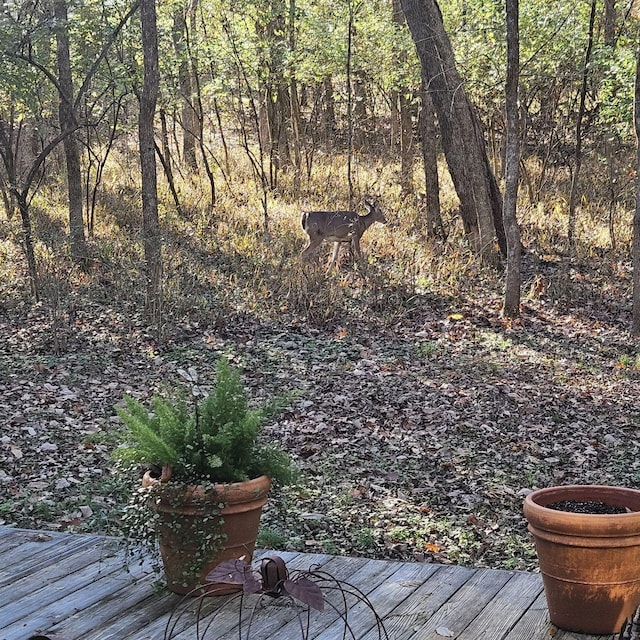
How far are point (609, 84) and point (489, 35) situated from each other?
2.83 m

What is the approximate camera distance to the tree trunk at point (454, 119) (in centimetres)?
1407

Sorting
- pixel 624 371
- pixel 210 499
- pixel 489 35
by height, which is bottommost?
pixel 624 371

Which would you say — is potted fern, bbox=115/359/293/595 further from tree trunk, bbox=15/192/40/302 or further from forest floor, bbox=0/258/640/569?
tree trunk, bbox=15/192/40/302

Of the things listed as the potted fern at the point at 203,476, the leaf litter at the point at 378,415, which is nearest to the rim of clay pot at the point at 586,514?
the potted fern at the point at 203,476

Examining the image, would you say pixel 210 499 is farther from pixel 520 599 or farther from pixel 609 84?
pixel 609 84

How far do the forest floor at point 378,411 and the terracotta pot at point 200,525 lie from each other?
602 mm

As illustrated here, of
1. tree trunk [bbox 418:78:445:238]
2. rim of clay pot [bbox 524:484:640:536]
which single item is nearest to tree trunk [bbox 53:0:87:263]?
tree trunk [bbox 418:78:445:238]

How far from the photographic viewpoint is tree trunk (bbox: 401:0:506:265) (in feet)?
46.2

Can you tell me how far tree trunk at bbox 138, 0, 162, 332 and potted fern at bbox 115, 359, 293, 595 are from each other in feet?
23.8

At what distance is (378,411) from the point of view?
8.43 metres

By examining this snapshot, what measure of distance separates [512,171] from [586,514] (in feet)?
29.1

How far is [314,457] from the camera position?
728 cm

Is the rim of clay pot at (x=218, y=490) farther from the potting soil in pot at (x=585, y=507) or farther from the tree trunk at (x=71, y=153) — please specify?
the tree trunk at (x=71, y=153)

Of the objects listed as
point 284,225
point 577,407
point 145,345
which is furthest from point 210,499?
point 284,225
